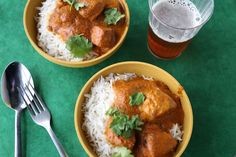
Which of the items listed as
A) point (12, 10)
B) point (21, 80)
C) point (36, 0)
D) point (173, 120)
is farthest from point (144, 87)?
point (12, 10)

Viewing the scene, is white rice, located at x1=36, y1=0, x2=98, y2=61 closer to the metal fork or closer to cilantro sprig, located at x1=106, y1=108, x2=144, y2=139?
the metal fork

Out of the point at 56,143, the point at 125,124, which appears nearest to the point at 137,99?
the point at 125,124

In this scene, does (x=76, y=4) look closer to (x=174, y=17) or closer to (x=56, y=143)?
(x=174, y=17)

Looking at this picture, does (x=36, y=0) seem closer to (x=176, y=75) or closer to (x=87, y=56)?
(x=87, y=56)

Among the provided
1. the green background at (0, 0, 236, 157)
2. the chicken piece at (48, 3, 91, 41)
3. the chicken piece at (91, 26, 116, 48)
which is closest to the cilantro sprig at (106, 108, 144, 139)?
the green background at (0, 0, 236, 157)

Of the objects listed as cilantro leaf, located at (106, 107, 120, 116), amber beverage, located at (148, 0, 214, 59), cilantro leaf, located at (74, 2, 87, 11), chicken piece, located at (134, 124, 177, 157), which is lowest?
chicken piece, located at (134, 124, 177, 157)

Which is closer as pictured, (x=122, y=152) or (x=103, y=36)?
(x=122, y=152)
